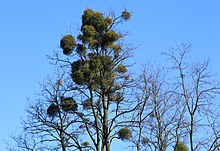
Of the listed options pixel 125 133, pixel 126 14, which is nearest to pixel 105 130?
pixel 125 133

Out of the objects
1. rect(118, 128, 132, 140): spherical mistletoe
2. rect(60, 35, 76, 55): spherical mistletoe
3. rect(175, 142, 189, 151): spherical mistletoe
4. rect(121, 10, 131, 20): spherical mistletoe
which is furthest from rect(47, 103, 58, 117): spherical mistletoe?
rect(175, 142, 189, 151): spherical mistletoe

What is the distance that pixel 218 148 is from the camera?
2164cm

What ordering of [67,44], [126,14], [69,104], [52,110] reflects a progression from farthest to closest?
[52,110]
[69,104]
[126,14]
[67,44]

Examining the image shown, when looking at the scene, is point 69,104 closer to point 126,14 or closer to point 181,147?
point 126,14

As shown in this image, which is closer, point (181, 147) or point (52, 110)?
point (181, 147)

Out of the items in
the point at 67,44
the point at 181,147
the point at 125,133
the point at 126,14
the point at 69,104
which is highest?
the point at 126,14

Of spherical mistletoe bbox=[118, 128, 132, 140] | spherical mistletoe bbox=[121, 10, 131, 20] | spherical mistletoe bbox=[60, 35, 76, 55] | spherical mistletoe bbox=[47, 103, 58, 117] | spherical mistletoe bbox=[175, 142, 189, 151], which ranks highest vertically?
spherical mistletoe bbox=[121, 10, 131, 20]

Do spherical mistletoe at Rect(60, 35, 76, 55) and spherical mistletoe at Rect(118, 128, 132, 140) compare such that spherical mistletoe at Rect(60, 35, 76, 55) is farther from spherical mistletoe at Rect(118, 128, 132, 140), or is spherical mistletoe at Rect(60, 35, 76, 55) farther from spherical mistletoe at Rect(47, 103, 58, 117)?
spherical mistletoe at Rect(118, 128, 132, 140)

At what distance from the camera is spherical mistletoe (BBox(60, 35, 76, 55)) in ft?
77.0

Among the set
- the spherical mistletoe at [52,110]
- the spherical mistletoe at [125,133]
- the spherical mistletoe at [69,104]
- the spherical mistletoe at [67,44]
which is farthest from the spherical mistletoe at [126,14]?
the spherical mistletoe at [52,110]

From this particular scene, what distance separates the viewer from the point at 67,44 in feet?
77.0

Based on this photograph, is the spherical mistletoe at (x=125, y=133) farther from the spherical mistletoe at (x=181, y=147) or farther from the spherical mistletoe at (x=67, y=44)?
the spherical mistletoe at (x=67, y=44)

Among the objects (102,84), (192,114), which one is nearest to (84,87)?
(102,84)

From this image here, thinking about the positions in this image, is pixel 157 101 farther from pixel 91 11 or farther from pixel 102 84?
pixel 91 11
